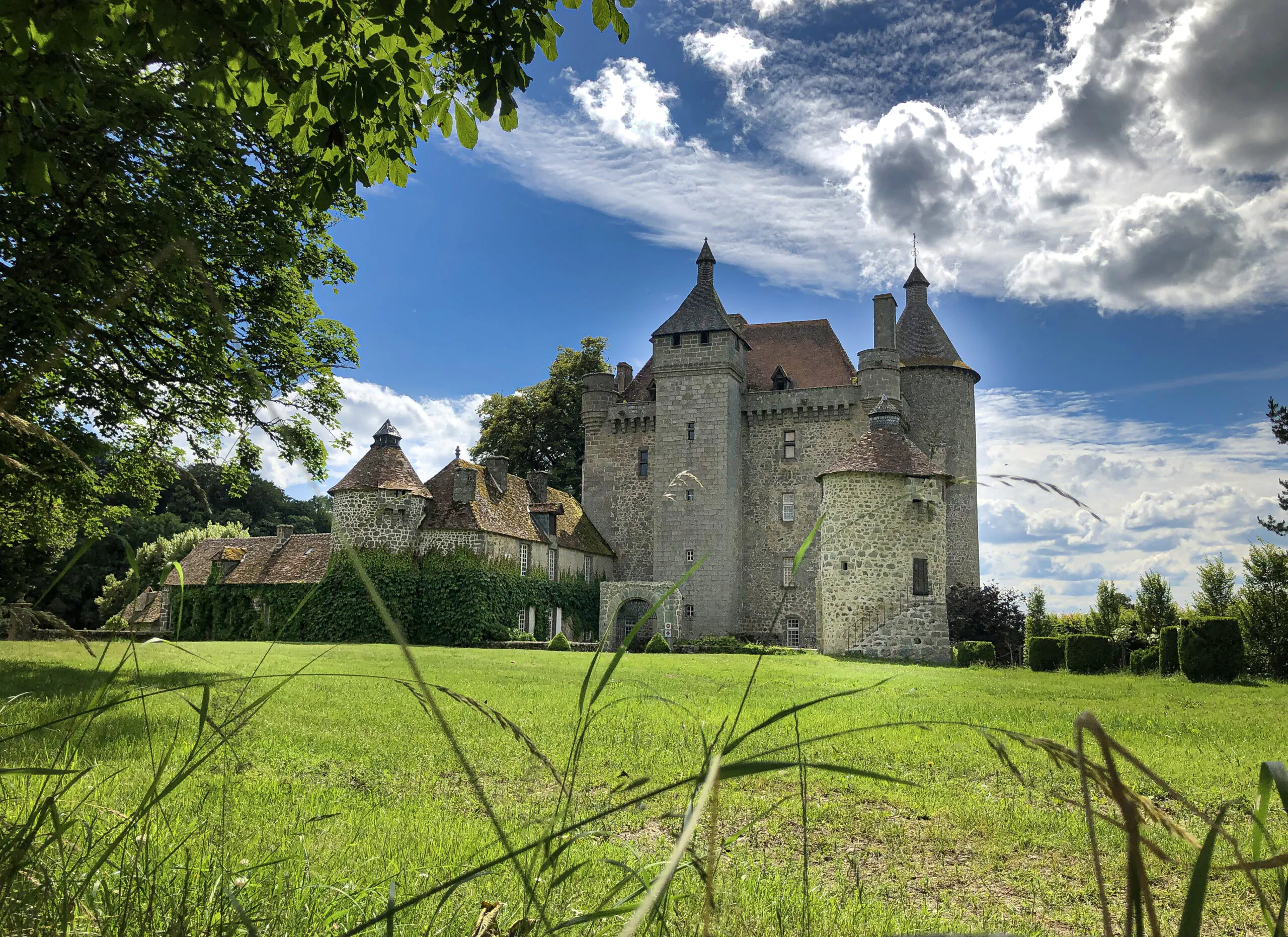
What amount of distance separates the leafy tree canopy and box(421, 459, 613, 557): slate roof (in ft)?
15.8

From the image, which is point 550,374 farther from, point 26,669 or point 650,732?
point 650,732

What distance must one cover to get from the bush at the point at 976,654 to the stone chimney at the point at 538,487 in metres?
17.5

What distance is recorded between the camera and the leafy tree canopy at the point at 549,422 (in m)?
41.4

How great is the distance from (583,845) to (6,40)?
16.4 feet

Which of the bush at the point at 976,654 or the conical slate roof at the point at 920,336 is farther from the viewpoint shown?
the conical slate roof at the point at 920,336

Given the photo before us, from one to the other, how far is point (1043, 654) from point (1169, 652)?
2.82 m

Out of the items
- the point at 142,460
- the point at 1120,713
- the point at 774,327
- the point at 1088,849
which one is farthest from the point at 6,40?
the point at 774,327

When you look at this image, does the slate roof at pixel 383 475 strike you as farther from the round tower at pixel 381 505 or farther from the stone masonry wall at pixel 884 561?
the stone masonry wall at pixel 884 561

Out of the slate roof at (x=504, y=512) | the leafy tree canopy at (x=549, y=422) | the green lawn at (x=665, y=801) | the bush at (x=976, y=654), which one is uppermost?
the leafy tree canopy at (x=549, y=422)

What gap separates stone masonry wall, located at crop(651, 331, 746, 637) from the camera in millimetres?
33531

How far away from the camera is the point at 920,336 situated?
35938mm

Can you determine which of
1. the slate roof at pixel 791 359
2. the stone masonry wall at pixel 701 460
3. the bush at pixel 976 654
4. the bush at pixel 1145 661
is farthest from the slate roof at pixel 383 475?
the bush at pixel 1145 661

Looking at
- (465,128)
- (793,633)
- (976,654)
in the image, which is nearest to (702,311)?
(793,633)

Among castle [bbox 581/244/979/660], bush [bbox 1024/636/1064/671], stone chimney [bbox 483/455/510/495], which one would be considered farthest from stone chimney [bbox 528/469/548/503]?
bush [bbox 1024/636/1064/671]
